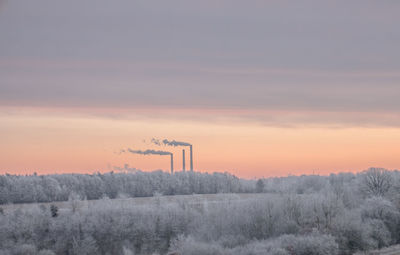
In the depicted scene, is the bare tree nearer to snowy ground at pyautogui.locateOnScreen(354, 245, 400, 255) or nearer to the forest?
the forest

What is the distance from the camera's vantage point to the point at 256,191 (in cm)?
11512

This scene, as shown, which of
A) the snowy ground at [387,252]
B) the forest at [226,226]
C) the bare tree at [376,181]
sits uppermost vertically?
the bare tree at [376,181]

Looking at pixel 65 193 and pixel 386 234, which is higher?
pixel 65 193

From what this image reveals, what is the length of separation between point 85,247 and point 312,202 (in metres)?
20.8

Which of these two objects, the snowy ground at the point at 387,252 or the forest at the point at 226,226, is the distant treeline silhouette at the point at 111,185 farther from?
the snowy ground at the point at 387,252

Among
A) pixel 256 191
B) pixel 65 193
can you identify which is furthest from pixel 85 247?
pixel 256 191

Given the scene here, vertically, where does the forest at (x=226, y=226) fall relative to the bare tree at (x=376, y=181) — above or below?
below

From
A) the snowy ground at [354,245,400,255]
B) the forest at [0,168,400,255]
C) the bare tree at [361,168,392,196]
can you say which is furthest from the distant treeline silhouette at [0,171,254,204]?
the snowy ground at [354,245,400,255]

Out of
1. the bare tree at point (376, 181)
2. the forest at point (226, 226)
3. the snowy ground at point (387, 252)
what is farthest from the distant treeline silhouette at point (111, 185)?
the snowy ground at point (387, 252)

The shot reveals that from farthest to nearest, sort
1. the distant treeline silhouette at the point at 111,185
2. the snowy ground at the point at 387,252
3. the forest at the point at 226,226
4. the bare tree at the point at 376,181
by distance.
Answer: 1. the distant treeline silhouette at the point at 111,185
2. the bare tree at the point at 376,181
3. the forest at the point at 226,226
4. the snowy ground at the point at 387,252

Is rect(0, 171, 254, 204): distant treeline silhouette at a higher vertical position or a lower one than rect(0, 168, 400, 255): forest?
higher

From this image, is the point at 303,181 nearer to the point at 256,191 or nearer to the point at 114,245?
the point at 256,191

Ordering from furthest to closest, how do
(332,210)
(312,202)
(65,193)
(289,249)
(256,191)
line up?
(256,191) → (65,193) → (312,202) → (332,210) → (289,249)

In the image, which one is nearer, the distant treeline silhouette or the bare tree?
the bare tree
